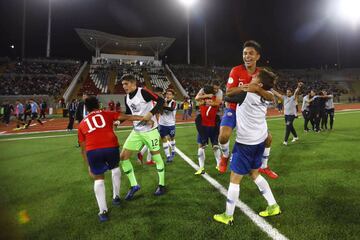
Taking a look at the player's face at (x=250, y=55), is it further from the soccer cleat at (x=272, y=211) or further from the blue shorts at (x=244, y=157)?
the soccer cleat at (x=272, y=211)

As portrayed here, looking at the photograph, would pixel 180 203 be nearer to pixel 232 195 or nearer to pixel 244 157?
pixel 232 195

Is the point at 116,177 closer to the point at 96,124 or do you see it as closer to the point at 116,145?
the point at 116,145

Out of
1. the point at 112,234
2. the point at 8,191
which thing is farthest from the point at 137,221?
the point at 8,191

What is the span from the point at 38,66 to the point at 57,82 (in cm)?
731

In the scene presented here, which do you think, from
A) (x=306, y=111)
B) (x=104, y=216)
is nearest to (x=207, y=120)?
(x=104, y=216)

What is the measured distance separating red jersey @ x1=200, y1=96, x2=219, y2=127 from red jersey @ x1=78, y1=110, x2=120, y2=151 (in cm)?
254

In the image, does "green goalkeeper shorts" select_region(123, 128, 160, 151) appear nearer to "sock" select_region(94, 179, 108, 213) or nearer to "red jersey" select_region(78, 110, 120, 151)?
"red jersey" select_region(78, 110, 120, 151)

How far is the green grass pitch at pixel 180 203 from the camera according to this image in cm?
329

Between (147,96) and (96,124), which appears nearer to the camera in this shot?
(96,124)

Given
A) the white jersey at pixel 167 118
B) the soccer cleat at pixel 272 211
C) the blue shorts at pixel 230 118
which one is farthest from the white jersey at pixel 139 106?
the white jersey at pixel 167 118

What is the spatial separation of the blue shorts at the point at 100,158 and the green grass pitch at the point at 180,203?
773 millimetres

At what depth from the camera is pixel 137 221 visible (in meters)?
3.65

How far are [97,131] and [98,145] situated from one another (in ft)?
0.73

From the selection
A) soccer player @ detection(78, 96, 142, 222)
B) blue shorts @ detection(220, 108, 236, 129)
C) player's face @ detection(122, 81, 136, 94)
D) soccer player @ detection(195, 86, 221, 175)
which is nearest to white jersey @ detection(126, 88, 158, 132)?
player's face @ detection(122, 81, 136, 94)
